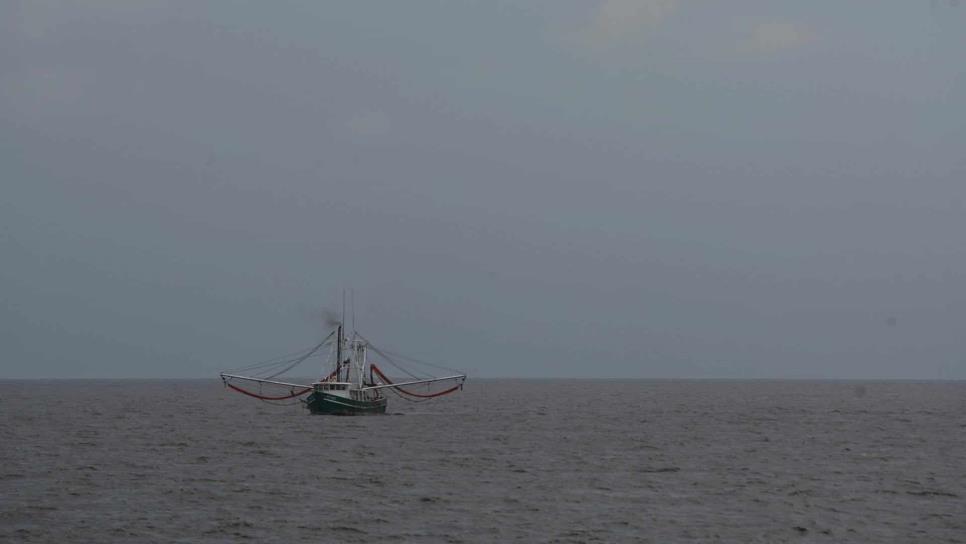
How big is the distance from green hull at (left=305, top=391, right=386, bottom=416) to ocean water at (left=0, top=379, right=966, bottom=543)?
3403 mm

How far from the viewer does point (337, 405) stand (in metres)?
96.2

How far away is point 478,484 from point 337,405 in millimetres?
46271

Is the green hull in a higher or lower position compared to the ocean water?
higher

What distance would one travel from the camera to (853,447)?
74125 millimetres

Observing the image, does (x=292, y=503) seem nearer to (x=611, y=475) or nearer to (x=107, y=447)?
(x=611, y=475)

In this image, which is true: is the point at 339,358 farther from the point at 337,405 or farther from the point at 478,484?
the point at 478,484

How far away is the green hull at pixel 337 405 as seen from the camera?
9569cm

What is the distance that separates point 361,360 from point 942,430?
4674 cm

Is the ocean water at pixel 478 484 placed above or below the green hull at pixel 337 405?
below

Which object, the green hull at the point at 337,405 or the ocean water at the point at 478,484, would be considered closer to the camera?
the ocean water at the point at 478,484

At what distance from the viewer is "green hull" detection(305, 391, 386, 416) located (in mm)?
95688

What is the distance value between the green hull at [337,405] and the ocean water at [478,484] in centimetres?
340

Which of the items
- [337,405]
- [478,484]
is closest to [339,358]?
[337,405]

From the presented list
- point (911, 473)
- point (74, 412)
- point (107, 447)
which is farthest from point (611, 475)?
point (74, 412)
